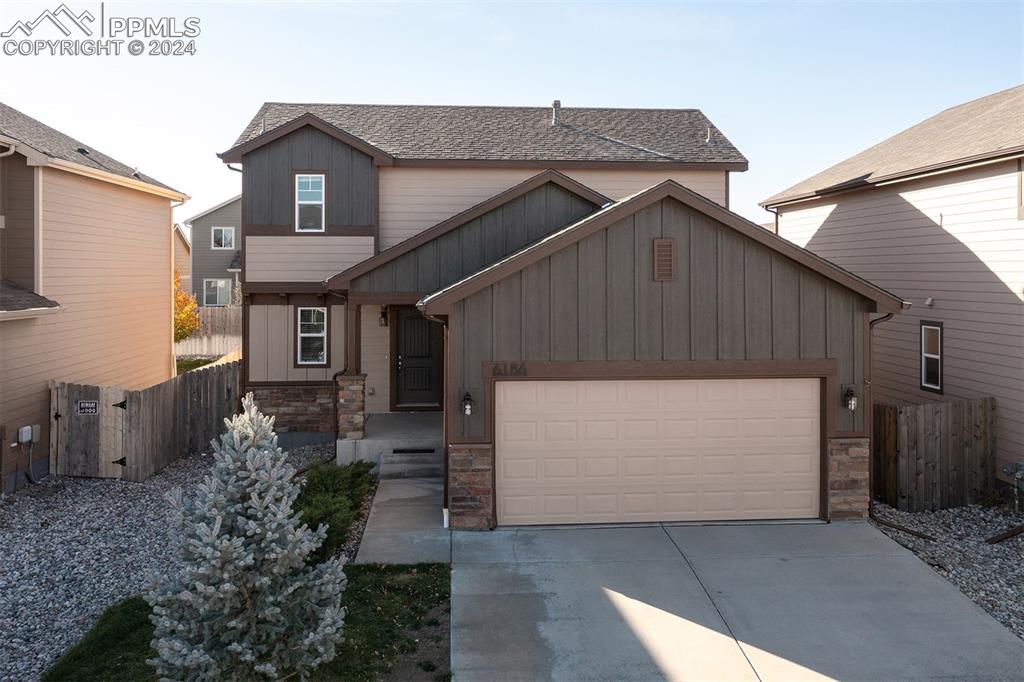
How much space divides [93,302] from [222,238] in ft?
73.0

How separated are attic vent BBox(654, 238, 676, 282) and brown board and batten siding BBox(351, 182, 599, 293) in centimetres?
397

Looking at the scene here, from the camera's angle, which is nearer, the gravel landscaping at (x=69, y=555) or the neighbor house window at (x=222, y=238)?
the gravel landscaping at (x=69, y=555)

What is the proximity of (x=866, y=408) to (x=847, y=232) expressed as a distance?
270 inches

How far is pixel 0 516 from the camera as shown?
10.3m

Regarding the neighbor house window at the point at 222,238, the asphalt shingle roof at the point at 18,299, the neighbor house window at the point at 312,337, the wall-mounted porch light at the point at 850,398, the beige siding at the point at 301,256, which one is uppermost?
the neighbor house window at the point at 222,238

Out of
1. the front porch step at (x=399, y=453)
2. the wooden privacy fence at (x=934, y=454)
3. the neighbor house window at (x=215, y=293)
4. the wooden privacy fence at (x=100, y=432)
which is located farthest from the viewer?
the neighbor house window at (x=215, y=293)

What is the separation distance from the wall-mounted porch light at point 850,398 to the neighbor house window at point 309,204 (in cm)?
970

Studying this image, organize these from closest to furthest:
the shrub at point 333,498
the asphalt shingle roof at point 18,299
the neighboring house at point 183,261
Answer: 1. the shrub at point 333,498
2. the asphalt shingle roof at point 18,299
3. the neighboring house at point 183,261

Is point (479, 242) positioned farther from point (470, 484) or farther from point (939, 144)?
point (939, 144)

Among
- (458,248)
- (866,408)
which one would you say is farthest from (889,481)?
(458,248)

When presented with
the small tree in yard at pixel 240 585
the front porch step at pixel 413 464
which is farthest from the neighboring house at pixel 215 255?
the small tree in yard at pixel 240 585

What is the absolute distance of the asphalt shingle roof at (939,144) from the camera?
12.0m

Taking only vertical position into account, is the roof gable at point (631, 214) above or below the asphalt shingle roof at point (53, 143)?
below

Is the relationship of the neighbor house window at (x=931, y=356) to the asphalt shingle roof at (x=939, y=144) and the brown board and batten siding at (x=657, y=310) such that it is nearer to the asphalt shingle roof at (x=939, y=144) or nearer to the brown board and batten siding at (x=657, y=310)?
the asphalt shingle roof at (x=939, y=144)
